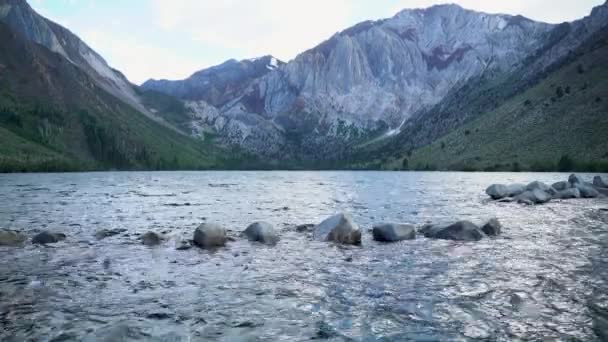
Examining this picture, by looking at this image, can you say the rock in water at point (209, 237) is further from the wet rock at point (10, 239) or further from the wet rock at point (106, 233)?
the wet rock at point (10, 239)

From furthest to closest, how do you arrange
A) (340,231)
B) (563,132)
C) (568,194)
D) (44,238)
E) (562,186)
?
(563,132), (562,186), (568,194), (340,231), (44,238)

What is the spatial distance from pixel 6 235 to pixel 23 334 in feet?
57.8

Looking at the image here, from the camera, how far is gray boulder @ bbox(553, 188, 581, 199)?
5473 cm

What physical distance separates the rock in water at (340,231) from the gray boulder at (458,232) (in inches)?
220

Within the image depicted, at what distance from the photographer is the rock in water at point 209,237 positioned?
2559 cm

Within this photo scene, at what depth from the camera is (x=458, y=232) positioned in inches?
1077

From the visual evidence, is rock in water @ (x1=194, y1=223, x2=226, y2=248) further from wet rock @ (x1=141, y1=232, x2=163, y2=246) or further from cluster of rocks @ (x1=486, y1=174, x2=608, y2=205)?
cluster of rocks @ (x1=486, y1=174, x2=608, y2=205)

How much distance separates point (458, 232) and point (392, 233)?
4394 mm

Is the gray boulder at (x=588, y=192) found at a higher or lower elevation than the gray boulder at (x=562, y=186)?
lower

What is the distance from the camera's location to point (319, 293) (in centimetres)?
1594

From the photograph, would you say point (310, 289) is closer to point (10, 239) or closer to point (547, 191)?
point (10, 239)

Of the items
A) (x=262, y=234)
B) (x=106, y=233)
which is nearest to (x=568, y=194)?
(x=262, y=234)

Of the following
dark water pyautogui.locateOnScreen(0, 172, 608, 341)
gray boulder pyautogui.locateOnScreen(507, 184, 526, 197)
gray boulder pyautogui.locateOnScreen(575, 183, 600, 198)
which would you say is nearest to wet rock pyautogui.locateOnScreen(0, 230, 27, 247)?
dark water pyautogui.locateOnScreen(0, 172, 608, 341)

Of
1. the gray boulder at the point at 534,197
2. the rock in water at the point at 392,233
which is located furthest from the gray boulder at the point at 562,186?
the rock in water at the point at 392,233
